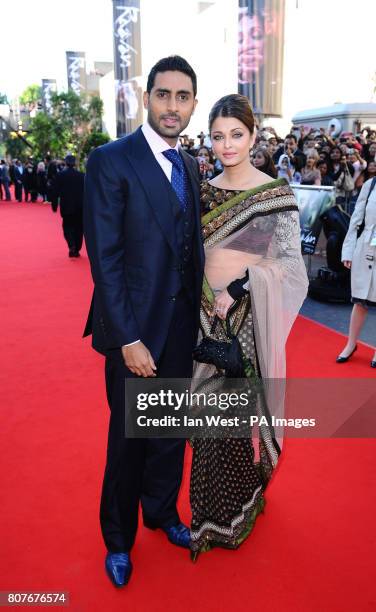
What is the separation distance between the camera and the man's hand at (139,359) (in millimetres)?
1896

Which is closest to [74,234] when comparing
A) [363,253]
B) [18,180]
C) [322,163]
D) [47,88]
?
[322,163]

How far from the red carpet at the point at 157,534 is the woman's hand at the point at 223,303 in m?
1.00

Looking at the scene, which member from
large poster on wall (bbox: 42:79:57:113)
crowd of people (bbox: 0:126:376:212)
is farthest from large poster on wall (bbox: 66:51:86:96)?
crowd of people (bbox: 0:126:376:212)

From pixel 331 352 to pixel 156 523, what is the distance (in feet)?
8.68

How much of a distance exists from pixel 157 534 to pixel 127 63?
2343cm

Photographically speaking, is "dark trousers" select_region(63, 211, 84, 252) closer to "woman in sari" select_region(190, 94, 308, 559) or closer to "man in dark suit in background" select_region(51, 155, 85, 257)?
"man in dark suit in background" select_region(51, 155, 85, 257)

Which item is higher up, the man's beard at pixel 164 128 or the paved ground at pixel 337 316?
the man's beard at pixel 164 128

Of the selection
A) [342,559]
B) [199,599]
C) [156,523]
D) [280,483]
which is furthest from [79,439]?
[342,559]

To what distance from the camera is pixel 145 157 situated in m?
1.88

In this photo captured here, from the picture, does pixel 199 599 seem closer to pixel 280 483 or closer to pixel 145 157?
pixel 280 483

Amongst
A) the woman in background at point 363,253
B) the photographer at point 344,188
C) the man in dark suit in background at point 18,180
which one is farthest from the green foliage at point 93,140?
the woman in background at point 363,253

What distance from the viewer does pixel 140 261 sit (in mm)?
1898

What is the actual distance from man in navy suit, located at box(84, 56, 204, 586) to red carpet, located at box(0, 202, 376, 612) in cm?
18

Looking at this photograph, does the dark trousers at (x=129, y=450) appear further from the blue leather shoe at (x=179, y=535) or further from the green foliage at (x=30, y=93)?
the green foliage at (x=30, y=93)
